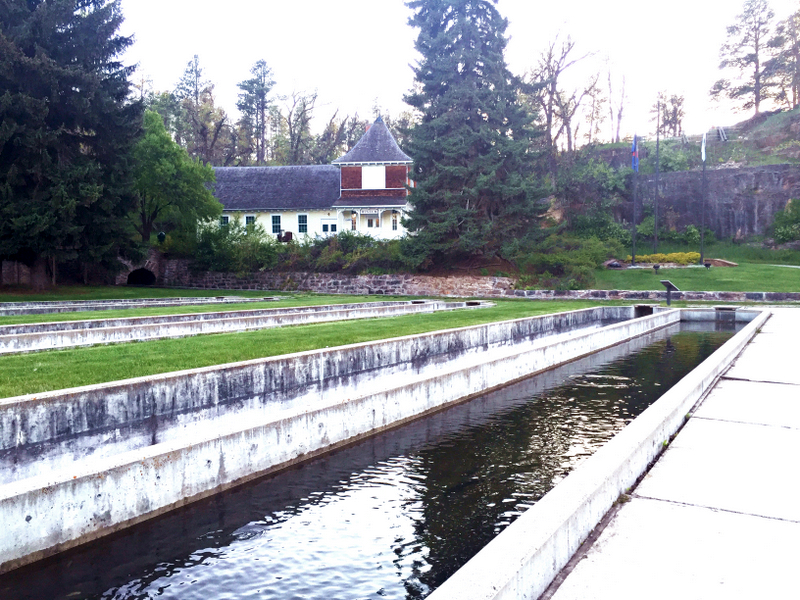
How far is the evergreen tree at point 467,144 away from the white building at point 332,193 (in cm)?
646

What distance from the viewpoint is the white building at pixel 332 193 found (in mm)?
54219

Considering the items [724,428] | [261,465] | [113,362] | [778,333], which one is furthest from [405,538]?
[778,333]

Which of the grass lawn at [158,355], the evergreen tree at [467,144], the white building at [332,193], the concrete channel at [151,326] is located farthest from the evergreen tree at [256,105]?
the grass lawn at [158,355]

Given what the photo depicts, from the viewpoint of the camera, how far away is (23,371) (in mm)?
10477

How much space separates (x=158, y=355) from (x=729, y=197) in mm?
58724

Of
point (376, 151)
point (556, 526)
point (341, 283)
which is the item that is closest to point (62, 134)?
point (341, 283)

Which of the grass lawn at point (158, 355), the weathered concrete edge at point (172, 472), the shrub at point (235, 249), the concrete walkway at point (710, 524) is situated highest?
the shrub at point (235, 249)

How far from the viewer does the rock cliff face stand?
192 ft

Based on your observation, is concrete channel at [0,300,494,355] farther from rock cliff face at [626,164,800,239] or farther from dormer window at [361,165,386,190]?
rock cliff face at [626,164,800,239]

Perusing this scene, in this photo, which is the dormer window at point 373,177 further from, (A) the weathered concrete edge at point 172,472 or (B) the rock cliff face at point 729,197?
(A) the weathered concrete edge at point 172,472

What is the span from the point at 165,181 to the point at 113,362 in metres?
38.7

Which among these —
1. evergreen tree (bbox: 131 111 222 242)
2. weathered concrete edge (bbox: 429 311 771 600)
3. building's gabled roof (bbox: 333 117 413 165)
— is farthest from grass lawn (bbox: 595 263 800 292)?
weathered concrete edge (bbox: 429 311 771 600)

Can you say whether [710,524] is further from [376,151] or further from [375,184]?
[376,151]

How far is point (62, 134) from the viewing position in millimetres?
39406
